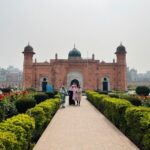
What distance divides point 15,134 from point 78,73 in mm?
37903

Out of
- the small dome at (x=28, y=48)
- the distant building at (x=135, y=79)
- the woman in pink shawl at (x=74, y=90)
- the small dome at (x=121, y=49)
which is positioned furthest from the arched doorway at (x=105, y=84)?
the distant building at (x=135, y=79)

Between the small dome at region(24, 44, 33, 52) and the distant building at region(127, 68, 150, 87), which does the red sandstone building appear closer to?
the small dome at region(24, 44, 33, 52)

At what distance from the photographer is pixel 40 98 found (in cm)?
1972

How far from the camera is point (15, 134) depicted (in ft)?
16.8

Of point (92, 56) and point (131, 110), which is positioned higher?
point (92, 56)

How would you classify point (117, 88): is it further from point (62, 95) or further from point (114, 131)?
point (114, 131)

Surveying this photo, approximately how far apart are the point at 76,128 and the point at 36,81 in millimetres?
33336

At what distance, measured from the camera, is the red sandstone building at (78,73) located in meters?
42.7

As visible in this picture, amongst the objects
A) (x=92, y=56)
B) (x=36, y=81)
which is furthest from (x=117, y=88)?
(x=36, y=81)

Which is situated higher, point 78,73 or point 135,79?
point 135,79

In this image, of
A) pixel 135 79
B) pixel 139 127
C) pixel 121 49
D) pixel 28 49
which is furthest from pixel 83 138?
pixel 135 79

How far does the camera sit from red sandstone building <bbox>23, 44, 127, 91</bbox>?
140 ft

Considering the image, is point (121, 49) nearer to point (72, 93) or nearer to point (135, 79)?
point (72, 93)

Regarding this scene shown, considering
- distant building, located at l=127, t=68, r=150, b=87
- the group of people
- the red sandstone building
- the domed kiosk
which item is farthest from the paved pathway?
distant building, located at l=127, t=68, r=150, b=87
